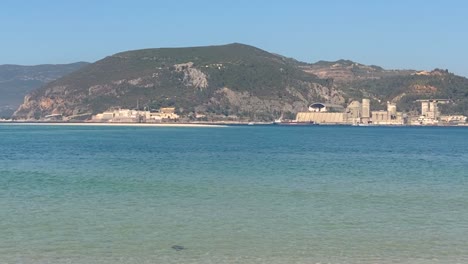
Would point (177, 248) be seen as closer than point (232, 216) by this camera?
Yes

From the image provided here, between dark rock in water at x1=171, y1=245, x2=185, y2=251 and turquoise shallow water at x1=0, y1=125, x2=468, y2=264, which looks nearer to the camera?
turquoise shallow water at x1=0, y1=125, x2=468, y2=264

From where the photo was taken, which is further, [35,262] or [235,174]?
[235,174]

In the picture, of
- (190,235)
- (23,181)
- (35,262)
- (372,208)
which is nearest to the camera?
(35,262)

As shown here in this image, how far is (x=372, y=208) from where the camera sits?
2633 centimetres

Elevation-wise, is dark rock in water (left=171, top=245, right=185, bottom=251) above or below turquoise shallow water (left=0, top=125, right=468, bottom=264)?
below

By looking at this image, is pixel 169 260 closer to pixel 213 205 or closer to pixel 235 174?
pixel 213 205

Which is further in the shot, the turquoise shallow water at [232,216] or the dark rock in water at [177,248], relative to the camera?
the dark rock in water at [177,248]

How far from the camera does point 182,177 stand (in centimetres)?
3844

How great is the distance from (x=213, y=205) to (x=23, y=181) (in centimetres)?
1306

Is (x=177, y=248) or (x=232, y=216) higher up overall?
(x=232, y=216)

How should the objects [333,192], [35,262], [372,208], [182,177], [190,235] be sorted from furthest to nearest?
1. [182,177]
2. [333,192]
3. [372,208]
4. [190,235]
5. [35,262]

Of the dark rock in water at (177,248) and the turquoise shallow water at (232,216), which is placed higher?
the turquoise shallow water at (232,216)

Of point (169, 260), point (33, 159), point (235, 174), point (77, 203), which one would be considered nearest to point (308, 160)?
point (235, 174)

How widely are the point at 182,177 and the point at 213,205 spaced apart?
11853 mm
